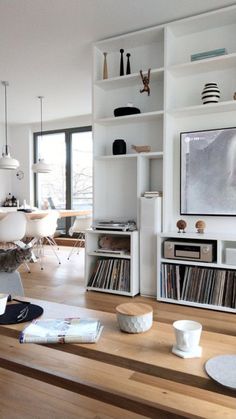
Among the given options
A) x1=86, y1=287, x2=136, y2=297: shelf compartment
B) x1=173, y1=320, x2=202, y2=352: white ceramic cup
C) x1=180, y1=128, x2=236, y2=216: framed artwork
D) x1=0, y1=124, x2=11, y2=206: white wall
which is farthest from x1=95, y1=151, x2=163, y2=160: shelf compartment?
x1=0, y1=124, x2=11, y2=206: white wall

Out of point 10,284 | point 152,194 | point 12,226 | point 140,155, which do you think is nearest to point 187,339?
point 10,284

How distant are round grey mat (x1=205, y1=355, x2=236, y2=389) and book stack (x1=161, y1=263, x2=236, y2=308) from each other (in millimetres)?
1735

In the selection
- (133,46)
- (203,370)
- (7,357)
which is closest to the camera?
(203,370)

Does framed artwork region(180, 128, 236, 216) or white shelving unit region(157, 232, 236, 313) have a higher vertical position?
framed artwork region(180, 128, 236, 216)

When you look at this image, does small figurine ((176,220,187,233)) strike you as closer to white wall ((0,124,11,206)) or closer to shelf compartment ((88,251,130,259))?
shelf compartment ((88,251,130,259))

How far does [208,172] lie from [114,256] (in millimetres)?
1225

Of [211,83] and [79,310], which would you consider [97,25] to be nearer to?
[211,83]

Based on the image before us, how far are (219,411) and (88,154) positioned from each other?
5.88 meters

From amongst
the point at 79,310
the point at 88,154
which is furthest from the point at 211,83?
the point at 88,154

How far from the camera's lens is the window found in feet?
21.3

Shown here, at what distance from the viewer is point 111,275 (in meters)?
3.27

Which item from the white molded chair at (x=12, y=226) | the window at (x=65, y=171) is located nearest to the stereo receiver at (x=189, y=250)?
the white molded chair at (x=12, y=226)

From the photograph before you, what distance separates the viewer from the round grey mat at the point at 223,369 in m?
0.93

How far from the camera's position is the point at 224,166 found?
9.76 ft
